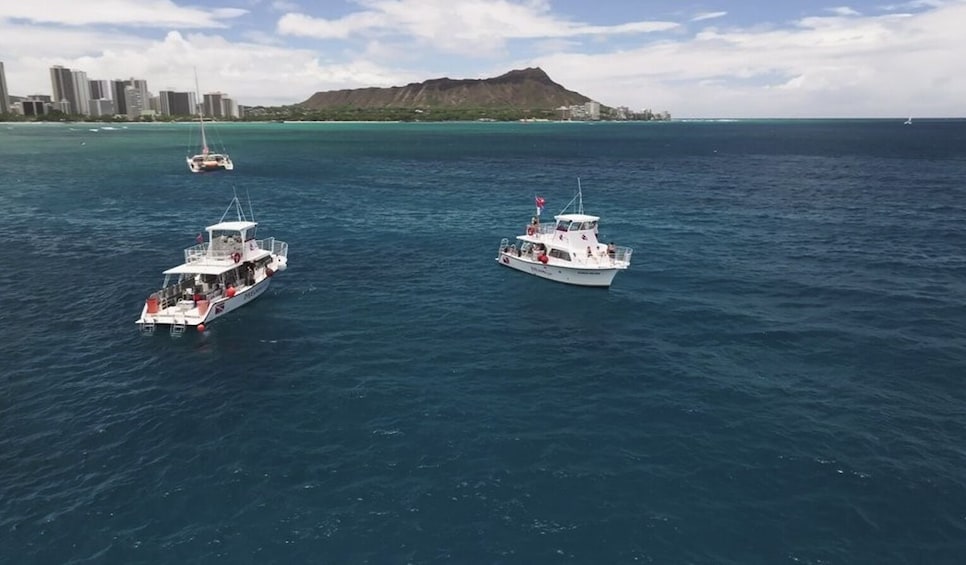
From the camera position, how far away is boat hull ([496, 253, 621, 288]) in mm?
63344

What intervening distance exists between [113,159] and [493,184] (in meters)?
137

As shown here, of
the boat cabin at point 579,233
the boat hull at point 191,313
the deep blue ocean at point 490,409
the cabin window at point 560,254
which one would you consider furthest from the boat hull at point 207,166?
the boat cabin at point 579,233

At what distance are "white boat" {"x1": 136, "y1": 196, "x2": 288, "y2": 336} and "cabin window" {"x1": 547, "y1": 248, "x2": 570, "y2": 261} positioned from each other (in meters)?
29.5

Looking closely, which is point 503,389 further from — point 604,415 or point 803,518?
point 803,518

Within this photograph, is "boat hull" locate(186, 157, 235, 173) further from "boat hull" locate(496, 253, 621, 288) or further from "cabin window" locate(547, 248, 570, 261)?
"cabin window" locate(547, 248, 570, 261)

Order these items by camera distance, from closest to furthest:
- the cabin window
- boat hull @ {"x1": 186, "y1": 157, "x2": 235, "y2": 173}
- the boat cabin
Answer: the cabin window, the boat cabin, boat hull @ {"x1": 186, "y1": 157, "x2": 235, "y2": 173}

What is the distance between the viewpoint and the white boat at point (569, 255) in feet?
209

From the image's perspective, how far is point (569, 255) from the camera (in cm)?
6669

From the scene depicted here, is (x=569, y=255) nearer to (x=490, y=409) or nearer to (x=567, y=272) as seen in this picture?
(x=567, y=272)

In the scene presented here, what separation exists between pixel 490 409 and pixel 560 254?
106 ft

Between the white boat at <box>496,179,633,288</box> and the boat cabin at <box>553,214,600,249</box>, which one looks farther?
the boat cabin at <box>553,214,600,249</box>

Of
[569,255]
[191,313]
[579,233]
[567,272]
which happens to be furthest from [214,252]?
[579,233]

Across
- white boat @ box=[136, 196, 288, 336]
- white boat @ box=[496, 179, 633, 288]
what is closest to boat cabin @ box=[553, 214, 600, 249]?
white boat @ box=[496, 179, 633, 288]

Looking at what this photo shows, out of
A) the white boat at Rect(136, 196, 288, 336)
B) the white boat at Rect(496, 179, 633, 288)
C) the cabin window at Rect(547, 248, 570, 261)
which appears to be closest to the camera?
the white boat at Rect(136, 196, 288, 336)
